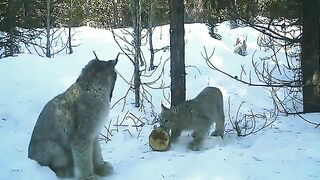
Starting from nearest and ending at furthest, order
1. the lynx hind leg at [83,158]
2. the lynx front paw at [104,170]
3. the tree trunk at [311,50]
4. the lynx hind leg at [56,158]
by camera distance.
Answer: the lynx hind leg at [83,158] → the lynx hind leg at [56,158] → the lynx front paw at [104,170] → the tree trunk at [311,50]

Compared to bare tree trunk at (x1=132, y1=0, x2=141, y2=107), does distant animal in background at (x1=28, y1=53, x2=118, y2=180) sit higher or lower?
lower

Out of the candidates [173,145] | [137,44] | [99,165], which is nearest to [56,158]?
[99,165]

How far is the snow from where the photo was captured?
6.13m

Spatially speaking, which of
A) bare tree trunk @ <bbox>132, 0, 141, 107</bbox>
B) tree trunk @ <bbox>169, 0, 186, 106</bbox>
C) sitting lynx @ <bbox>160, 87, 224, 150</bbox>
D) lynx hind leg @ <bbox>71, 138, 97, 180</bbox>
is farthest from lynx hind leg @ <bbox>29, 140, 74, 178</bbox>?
bare tree trunk @ <bbox>132, 0, 141, 107</bbox>

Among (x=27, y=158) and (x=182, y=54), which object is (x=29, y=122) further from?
(x=182, y=54)

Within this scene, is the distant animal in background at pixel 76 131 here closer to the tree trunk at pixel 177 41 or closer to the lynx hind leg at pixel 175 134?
the lynx hind leg at pixel 175 134

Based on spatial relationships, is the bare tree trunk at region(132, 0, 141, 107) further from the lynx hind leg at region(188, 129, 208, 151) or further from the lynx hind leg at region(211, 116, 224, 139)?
the lynx hind leg at region(188, 129, 208, 151)

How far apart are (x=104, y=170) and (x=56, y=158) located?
71 centimetres

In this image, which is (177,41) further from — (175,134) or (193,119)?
(175,134)

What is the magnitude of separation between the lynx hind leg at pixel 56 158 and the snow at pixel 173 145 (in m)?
0.10

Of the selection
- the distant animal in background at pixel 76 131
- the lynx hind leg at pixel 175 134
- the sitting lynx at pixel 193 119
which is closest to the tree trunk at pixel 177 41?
the sitting lynx at pixel 193 119

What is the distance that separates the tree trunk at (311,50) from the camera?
8.50 meters

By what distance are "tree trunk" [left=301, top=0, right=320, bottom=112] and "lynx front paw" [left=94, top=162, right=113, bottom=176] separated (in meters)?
4.19

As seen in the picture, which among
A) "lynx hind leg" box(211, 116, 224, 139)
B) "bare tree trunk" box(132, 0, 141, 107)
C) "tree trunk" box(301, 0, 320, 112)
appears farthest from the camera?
"bare tree trunk" box(132, 0, 141, 107)
